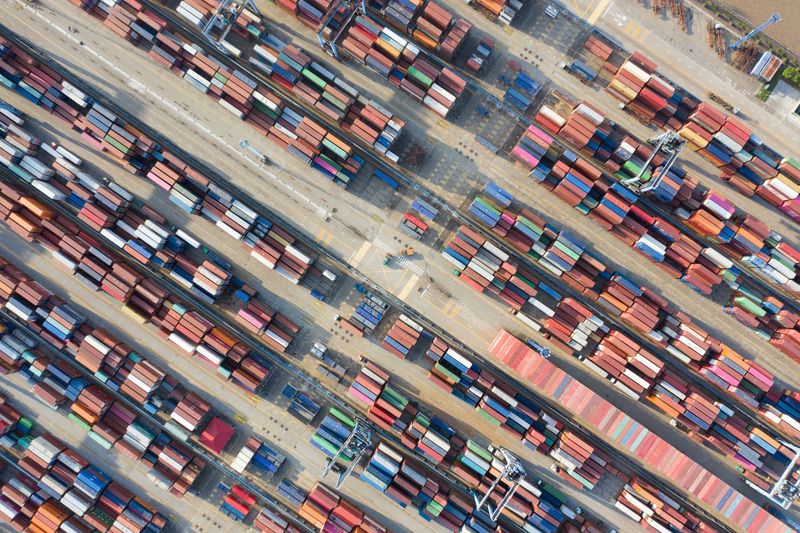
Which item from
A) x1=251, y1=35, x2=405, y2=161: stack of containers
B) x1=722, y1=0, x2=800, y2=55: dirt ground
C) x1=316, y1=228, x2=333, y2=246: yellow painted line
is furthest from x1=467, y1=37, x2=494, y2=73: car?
x1=722, y1=0, x2=800, y2=55: dirt ground

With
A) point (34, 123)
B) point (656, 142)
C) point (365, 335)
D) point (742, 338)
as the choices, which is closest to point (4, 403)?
point (34, 123)

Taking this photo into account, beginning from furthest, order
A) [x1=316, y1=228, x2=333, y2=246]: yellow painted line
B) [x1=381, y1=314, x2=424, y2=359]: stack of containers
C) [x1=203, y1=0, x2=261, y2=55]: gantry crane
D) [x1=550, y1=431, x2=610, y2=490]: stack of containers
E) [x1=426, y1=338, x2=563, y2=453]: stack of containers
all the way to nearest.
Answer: [x1=316, y1=228, x2=333, y2=246]: yellow painted line → [x1=381, y1=314, x2=424, y2=359]: stack of containers → [x1=426, y1=338, x2=563, y2=453]: stack of containers → [x1=550, y1=431, x2=610, y2=490]: stack of containers → [x1=203, y1=0, x2=261, y2=55]: gantry crane

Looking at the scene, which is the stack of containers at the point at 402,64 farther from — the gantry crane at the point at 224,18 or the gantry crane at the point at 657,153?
the gantry crane at the point at 657,153

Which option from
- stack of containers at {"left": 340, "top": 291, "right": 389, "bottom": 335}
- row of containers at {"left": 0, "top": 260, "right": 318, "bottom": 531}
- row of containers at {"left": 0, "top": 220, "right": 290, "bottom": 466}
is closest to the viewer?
row of containers at {"left": 0, "top": 220, "right": 290, "bottom": 466}

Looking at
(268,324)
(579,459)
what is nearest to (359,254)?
(268,324)

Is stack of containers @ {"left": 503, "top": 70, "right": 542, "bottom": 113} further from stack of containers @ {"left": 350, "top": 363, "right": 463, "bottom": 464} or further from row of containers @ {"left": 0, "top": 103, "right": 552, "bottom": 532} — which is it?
row of containers @ {"left": 0, "top": 103, "right": 552, "bottom": 532}

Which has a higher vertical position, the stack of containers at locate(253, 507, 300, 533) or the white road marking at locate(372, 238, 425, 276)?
the white road marking at locate(372, 238, 425, 276)

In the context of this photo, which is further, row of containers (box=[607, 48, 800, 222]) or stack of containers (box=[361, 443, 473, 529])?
stack of containers (box=[361, 443, 473, 529])

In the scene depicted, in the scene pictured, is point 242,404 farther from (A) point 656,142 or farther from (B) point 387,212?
(A) point 656,142

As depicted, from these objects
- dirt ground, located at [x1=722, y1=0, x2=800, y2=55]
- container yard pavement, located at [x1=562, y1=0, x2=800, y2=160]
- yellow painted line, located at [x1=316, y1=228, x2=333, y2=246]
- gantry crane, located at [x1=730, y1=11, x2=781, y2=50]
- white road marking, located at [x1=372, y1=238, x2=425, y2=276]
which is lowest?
yellow painted line, located at [x1=316, y1=228, x2=333, y2=246]
